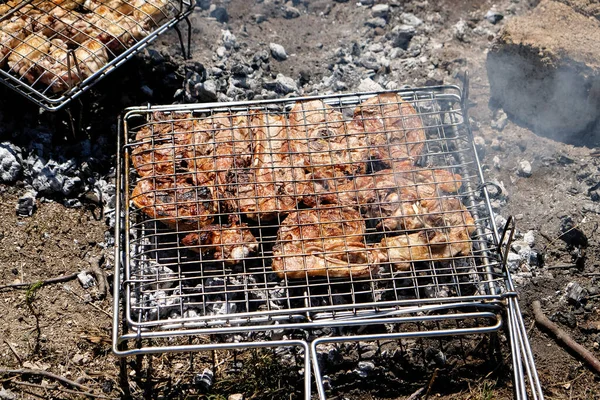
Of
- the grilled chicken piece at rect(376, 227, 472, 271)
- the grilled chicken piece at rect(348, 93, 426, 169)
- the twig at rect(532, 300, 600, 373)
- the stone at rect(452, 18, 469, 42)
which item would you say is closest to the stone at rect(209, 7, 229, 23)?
the grilled chicken piece at rect(348, 93, 426, 169)

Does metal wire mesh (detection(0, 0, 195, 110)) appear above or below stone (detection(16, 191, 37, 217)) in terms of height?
above

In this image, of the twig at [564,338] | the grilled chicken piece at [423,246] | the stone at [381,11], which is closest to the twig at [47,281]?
the grilled chicken piece at [423,246]

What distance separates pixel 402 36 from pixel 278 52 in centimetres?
151

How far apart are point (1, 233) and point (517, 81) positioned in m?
5.38

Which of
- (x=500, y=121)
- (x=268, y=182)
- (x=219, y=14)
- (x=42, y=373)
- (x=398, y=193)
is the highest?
(x=219, y=14)

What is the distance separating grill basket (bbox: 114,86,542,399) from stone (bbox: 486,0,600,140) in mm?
1265

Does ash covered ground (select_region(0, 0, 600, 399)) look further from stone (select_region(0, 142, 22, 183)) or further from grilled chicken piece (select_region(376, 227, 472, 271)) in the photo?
grilled chicken piece (select_region(376, 227, 472, 271))

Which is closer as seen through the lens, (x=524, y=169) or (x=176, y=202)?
(x=176, y=202)

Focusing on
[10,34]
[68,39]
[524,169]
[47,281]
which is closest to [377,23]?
[524,169]

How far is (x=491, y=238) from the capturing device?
17.1 feet

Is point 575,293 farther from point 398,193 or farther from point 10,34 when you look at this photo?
point 10,34

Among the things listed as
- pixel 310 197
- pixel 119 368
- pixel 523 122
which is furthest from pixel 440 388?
pixel 523 122

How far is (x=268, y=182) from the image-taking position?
4.91 metres

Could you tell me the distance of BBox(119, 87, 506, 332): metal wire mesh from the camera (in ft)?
15.1
